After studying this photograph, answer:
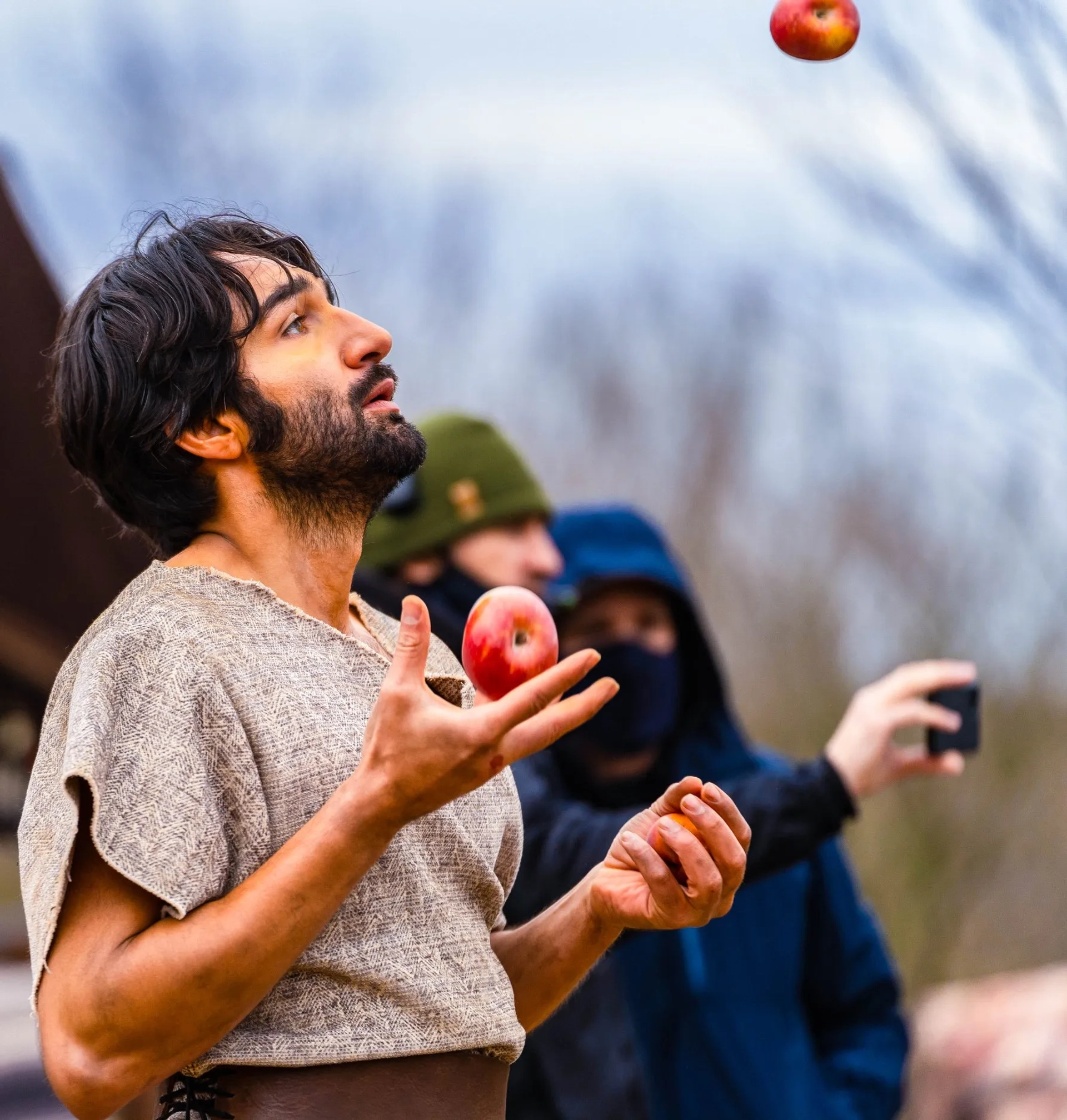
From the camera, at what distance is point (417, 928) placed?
173 centimetres

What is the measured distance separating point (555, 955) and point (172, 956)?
2.11ft

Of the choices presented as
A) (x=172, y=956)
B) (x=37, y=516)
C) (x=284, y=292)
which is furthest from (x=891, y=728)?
(x=37, y=516)

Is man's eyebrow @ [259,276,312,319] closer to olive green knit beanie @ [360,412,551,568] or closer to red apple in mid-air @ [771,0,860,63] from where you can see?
red apple in mid-air @ [771,0,860,63]

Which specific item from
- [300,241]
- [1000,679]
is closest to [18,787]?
[300,241]

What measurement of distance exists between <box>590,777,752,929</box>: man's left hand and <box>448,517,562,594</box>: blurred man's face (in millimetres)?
1703

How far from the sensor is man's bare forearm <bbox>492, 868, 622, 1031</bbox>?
2.01m

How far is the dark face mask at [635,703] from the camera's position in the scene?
3.68m

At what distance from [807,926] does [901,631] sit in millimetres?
7983

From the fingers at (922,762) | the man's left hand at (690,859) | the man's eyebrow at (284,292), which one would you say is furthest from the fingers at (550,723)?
the fingers at (922,762)

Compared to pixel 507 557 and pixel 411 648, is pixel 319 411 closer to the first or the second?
pixel 411 648

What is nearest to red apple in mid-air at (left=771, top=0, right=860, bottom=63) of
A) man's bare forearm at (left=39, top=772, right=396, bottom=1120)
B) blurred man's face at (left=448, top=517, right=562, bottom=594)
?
blurred man's face at (left=448, top=517, right=562, bottom=594)

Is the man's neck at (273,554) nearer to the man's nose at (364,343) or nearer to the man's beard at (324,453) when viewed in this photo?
the man's beard at (324,453)

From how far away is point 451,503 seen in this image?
3.60 meters

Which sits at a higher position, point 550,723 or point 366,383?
point 366,383
